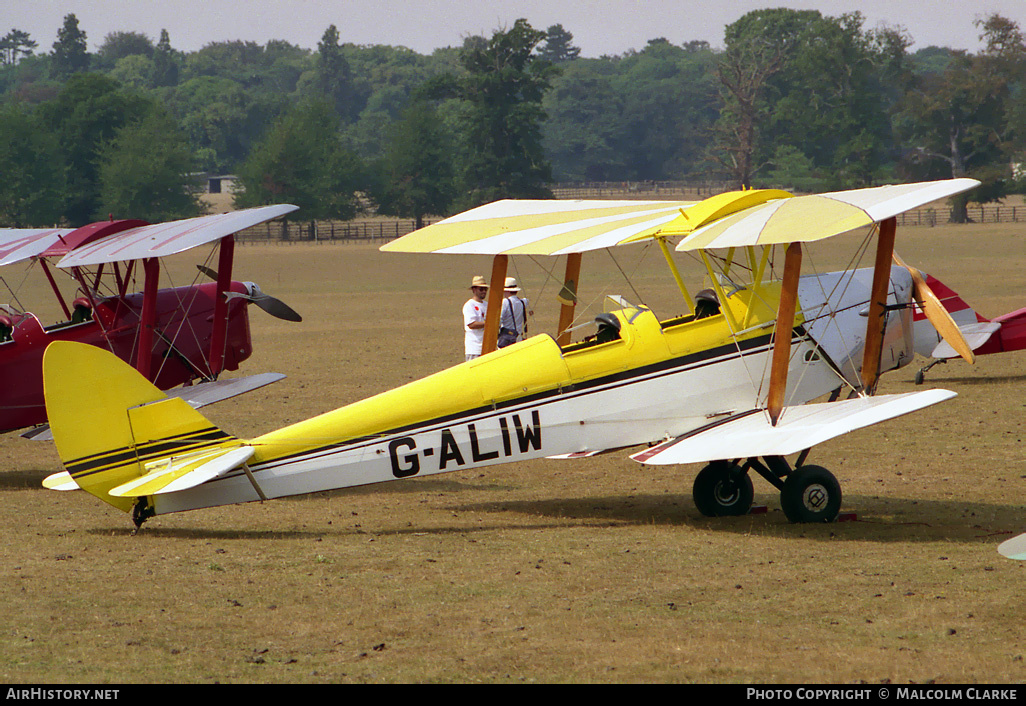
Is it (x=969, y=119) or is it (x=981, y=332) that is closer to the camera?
(x=981, y=332)

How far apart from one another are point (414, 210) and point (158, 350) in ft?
257

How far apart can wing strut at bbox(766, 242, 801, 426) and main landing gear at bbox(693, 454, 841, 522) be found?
603 mm

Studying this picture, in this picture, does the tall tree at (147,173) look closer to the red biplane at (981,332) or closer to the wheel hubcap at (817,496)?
the red biplane at (981,332)

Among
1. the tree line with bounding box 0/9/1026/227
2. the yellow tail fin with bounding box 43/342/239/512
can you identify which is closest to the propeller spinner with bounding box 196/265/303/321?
the yellow tail fin with bounding box 43/342/239/512

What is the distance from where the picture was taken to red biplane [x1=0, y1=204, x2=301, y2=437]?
11.0 meters

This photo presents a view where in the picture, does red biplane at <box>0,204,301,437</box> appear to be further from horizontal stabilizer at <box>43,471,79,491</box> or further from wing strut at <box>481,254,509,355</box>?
horizontal stabilizer at <box>43,471,79,491</box>

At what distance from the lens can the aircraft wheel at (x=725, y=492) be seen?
9.52 m

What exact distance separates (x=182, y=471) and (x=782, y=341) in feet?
14.3

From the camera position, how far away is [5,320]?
37.8ft

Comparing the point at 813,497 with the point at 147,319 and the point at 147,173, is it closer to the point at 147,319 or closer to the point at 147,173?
the point at 147,319

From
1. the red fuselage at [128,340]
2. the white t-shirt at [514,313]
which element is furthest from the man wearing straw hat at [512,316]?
the red fuselage at [128,340]

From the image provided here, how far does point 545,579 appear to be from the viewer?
7.64 m

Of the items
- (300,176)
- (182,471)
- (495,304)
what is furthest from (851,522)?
(300,176)

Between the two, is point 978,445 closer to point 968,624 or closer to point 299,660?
point 968,624
